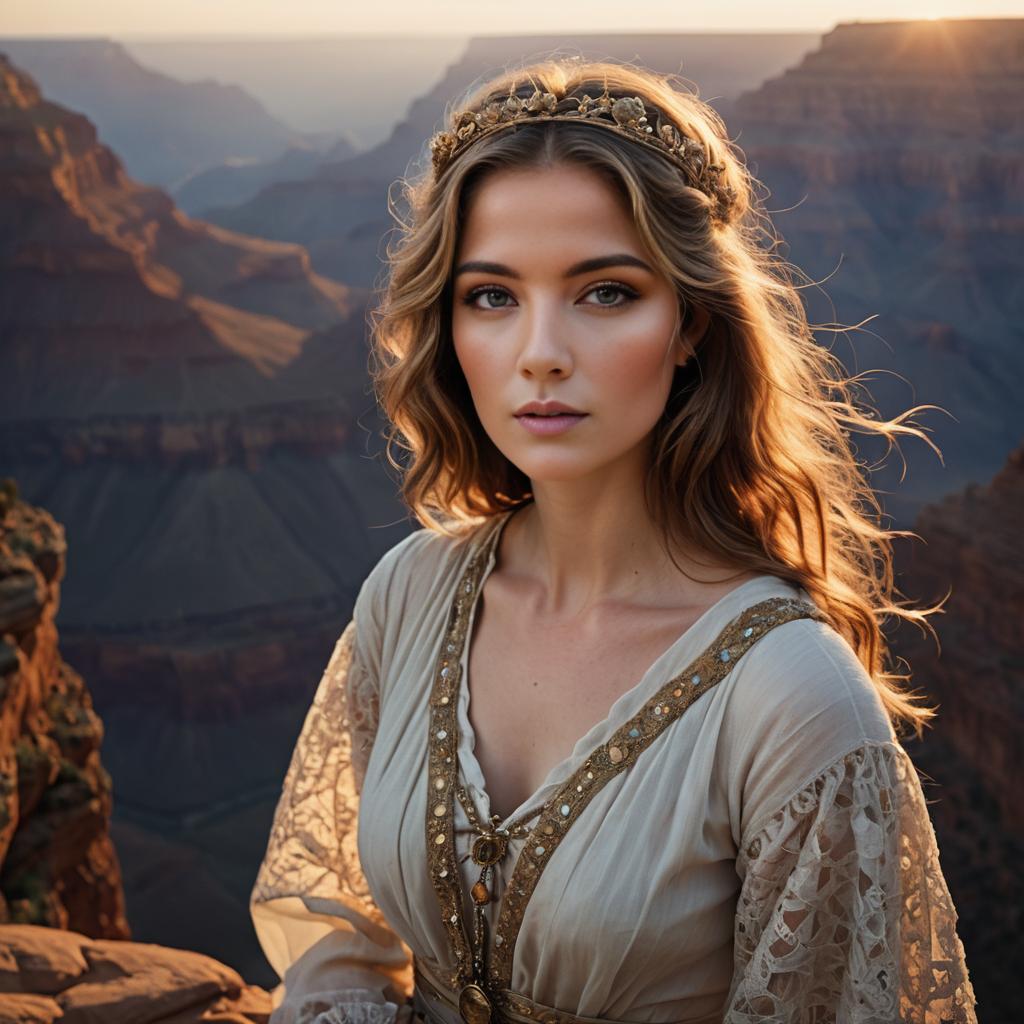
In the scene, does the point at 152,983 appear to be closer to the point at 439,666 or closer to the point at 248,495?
the point at 439,666

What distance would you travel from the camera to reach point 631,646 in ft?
8.01

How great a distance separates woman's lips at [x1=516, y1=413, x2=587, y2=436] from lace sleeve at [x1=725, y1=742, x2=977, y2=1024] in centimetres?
72

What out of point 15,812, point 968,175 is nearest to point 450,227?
point 15,812

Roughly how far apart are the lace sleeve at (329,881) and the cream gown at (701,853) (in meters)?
0.10

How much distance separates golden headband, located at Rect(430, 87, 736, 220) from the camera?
226cm

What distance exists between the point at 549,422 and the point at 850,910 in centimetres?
95

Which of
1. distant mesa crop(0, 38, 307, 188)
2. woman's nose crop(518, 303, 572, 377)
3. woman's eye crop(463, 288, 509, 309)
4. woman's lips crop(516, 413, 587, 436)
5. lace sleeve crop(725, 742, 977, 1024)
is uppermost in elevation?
distant mesa crop(0, 38, 307, 188)

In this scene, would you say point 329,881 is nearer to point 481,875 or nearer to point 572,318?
→ point 481,875

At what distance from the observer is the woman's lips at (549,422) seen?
225cm

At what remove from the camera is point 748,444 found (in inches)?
95.7

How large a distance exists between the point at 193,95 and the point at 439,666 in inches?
2784

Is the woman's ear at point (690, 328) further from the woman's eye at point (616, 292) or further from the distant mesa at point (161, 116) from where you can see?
the distant mesa at point (161, 116)

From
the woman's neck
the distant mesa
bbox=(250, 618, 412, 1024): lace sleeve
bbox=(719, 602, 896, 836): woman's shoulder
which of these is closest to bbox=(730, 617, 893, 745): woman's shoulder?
bbox=(719, 602, 896, 836): woman's shoulder

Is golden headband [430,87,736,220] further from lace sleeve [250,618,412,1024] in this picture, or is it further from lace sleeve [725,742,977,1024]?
lace sleeve [250,618,412,1024]
